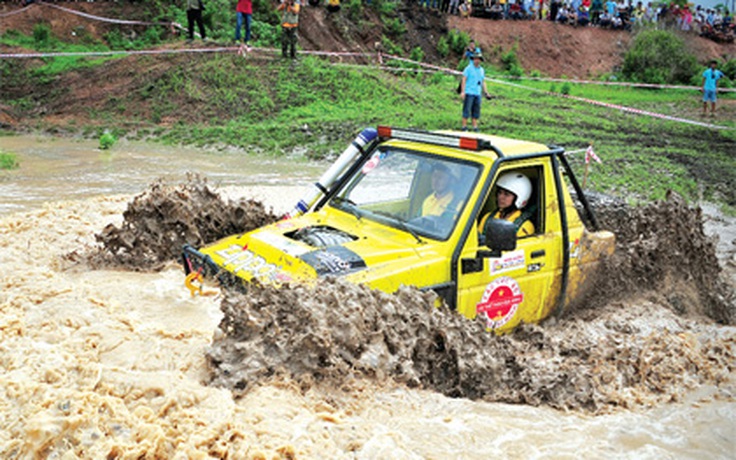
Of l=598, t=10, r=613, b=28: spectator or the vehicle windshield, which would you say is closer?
the vehicle windshield

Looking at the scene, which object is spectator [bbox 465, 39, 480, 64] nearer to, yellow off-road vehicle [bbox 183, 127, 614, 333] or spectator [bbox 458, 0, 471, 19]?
yellow off-road vehicle [bbox 183, 127, 614, 333]

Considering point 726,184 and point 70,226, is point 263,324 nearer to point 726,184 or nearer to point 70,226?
point 70,226

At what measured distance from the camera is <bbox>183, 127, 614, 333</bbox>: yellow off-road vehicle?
476 centimetres

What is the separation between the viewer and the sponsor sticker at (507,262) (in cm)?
509

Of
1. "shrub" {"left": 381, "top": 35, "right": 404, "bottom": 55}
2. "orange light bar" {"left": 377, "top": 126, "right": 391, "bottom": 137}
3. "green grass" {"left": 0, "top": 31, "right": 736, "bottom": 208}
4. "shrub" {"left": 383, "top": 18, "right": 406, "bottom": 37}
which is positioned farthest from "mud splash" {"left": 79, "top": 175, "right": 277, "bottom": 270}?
"shrub" {"left": 383, "top": 18, "right": 406, "bottom": 37}

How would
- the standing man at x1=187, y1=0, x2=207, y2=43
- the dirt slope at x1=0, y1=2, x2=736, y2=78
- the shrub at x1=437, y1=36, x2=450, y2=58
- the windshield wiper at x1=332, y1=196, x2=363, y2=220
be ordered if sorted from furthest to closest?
the shrub at x1=437, y1=36, x2=450, y2=58 → the dirt slope at x1=0, y1=2, x2=736, y2=78 → the standing man at x1=187, y1=0, x2=207, y2=43 → the windshield wiper at x1=332, y1=196, x2=363, y2=220

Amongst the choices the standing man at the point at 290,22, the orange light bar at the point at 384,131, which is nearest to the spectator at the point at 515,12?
the standing man at the point at 290,22

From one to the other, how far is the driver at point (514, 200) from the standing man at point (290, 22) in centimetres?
1704

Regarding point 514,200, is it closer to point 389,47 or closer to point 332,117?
point 332,117

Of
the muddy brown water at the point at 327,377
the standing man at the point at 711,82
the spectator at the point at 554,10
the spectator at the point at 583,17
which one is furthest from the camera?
the spectator at the point at 583,17

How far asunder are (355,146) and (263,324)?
2444mm

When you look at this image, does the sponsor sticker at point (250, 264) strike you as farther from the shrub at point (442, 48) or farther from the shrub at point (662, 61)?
the shrub at point (662, 61)

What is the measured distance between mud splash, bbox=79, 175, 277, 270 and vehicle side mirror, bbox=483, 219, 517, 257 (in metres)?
2.47

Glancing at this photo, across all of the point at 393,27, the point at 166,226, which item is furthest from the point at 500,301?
the point at 393,27
